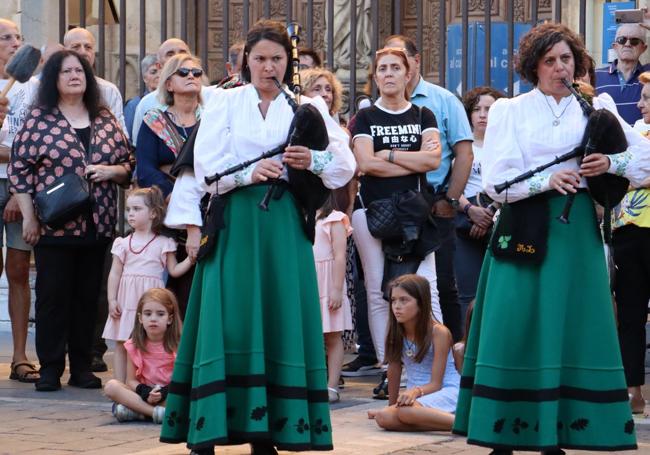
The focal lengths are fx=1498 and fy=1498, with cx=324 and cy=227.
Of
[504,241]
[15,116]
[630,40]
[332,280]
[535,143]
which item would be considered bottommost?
[332,280]

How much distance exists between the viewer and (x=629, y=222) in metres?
7.96

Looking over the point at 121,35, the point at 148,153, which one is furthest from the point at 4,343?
the point at 148,153

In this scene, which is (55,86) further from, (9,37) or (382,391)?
(382,391)

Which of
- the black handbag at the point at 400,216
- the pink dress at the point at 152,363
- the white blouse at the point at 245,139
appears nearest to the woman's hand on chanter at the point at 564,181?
the white blouse at the point at 245,139

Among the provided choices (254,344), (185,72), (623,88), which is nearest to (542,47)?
(254,344)

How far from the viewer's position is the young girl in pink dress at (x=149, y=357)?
7.71m

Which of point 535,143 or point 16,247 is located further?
point 16,247

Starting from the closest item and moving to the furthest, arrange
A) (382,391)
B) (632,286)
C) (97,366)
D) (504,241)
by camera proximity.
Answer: (504,241)
(632,286)
(382,391)
(97,366)

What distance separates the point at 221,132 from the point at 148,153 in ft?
7.28

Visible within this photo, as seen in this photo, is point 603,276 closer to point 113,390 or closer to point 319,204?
point 319,204

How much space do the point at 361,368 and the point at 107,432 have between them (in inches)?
106

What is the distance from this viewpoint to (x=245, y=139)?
646 cm

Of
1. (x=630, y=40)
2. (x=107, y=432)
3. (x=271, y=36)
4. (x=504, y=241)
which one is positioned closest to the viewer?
Answer: (x=504, y=241)

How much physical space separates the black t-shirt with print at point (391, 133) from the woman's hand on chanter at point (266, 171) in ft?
7.60
